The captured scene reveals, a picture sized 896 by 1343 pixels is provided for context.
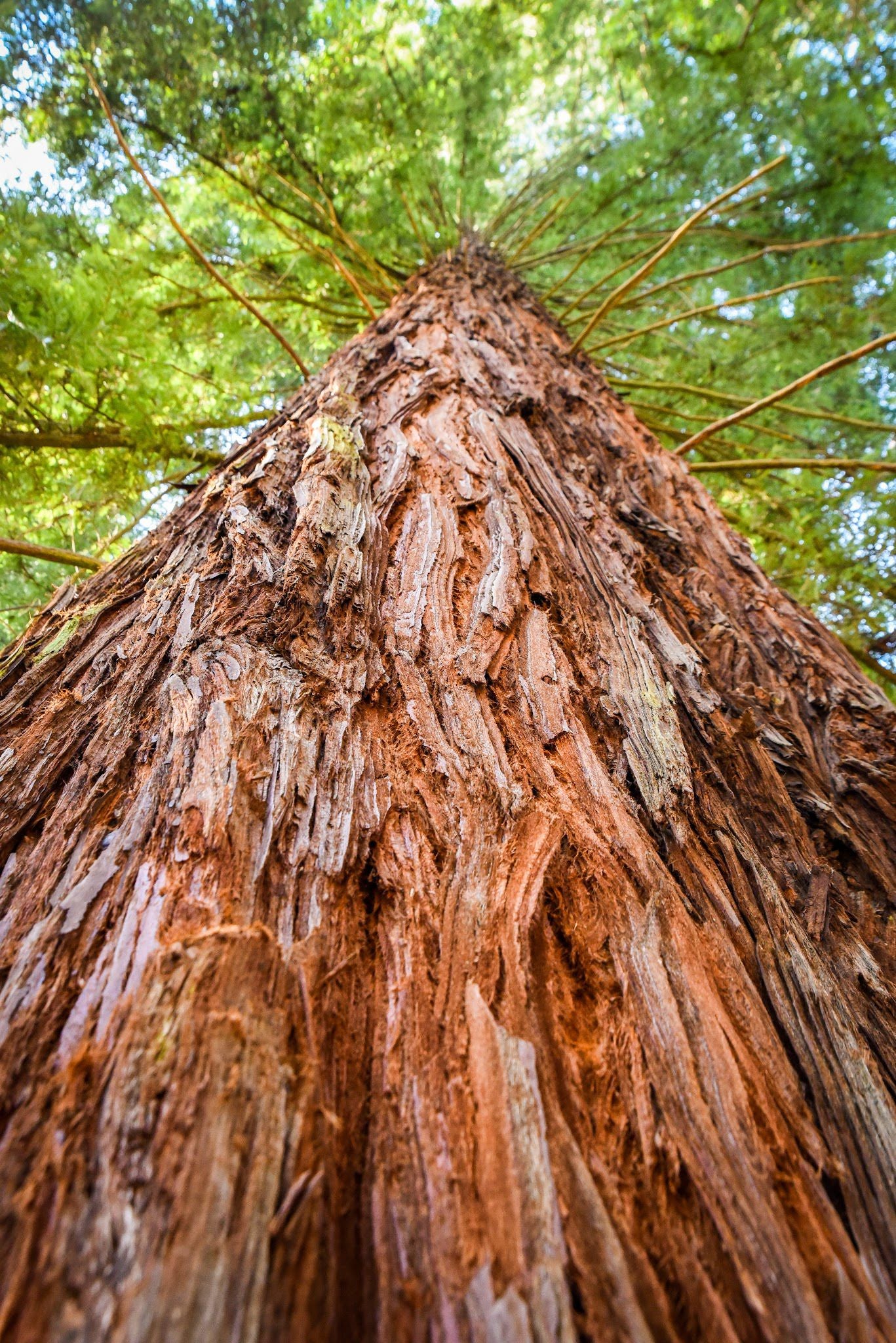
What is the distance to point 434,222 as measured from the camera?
4.22 meters

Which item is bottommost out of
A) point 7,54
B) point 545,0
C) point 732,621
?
point 732,621

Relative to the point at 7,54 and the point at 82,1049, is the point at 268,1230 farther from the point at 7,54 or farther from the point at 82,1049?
the point at 7,54

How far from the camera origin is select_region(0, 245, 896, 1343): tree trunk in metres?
0.49

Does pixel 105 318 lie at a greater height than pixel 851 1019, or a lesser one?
greater

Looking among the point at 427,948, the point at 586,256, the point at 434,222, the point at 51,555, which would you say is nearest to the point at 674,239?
the point at 586,256

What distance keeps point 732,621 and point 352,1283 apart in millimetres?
1456

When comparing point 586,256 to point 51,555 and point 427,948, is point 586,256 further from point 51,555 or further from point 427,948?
Result: point 427,948

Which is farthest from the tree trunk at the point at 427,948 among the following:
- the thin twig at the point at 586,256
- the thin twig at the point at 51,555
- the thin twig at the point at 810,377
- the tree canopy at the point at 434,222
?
the thin twig at the point at 586,256

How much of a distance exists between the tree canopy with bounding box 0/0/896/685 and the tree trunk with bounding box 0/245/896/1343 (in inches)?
52.0

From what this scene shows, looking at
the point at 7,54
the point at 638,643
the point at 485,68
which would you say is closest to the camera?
the point at 638,643

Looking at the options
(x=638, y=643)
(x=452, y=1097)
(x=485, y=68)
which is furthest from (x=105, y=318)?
(x=485, y=68)

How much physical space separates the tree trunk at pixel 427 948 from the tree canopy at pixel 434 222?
1320 millimetres

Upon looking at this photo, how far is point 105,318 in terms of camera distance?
2.21 m

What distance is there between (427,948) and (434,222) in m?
4.83
